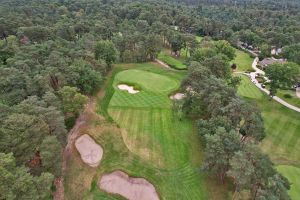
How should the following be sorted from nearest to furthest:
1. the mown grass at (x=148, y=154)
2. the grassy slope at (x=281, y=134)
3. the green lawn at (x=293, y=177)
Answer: the green lawn at (x=293, y=177)
the mown grass at (x=148, y=154)
the grassy slope at (x=281, y=134)

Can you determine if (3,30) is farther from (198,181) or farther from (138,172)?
(198,181)

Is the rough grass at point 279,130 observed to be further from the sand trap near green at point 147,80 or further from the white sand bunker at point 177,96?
the sand trap near green at point 147,80

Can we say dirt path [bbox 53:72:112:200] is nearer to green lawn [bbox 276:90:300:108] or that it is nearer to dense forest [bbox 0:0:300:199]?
dense forest [bbox 0:0:300:199]

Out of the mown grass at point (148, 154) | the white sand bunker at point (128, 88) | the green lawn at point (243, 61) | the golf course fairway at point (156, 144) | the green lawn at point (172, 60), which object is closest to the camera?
the mown grass at point (148, 154)

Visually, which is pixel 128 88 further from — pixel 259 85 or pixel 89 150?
pixel 259 85

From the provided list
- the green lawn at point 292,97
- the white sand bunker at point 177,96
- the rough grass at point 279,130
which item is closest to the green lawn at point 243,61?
the green lawn at point 292,97
